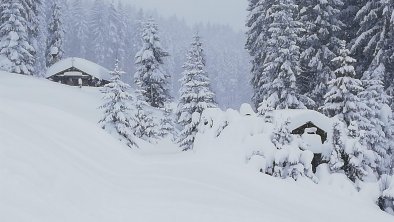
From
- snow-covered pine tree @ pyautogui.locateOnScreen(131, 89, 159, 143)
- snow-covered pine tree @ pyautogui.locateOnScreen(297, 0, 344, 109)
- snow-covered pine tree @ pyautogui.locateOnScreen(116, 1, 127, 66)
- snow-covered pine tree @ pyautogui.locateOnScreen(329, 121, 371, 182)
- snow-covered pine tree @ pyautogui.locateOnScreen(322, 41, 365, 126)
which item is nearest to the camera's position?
snow-covered pine tree @ pyautogui.locateOnScreen(329, 121, 371, 182)

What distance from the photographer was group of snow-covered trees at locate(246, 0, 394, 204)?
20297 mm

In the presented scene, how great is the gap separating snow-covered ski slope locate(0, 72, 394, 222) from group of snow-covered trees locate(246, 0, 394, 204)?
8848 millimetres

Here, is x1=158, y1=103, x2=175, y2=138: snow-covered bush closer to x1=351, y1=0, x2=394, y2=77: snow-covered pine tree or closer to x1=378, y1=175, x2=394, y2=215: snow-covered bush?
x1=351, y1=0, x2=394, y2=77: snow-covered pine tree

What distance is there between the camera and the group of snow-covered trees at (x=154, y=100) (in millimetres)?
23469

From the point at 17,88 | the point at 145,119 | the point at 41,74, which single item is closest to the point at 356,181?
the point at 145,119

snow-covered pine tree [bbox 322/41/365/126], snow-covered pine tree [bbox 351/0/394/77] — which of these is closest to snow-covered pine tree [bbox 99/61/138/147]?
snow-covered pine tree [bbox 322/41/365/126]

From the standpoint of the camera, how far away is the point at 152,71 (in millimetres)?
39188

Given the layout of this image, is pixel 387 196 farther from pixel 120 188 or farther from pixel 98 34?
pixel 98 34

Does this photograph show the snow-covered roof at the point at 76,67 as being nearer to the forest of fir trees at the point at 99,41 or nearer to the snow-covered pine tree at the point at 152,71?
the forest of fir trees at the point at 99,41

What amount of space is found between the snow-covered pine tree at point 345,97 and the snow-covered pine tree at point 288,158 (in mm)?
7191

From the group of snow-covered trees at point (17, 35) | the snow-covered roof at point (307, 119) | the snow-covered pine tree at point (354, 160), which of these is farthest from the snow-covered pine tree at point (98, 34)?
the snow-covered pine tree at point (354, 160)

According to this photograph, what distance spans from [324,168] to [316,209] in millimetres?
6136

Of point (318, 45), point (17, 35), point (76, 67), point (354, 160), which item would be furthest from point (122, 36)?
point (354, 160)

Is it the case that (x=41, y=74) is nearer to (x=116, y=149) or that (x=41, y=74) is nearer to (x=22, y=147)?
(x=116, y=149)
